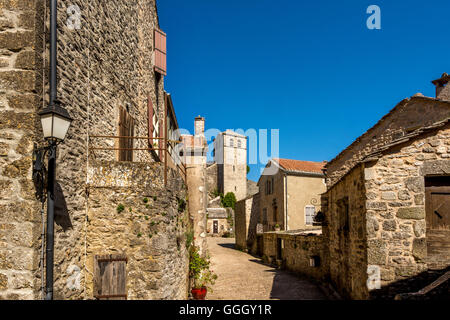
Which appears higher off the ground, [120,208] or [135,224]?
[120,208]

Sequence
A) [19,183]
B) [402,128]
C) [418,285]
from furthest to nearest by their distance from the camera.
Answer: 1. [402,128]
2. [418,285]
3. [19,183]

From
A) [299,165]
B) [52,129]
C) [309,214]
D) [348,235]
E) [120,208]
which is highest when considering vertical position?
[299,165]

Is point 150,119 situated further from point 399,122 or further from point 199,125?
point 399,122

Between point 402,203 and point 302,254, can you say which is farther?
point 302,254

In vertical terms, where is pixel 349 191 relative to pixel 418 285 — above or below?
above

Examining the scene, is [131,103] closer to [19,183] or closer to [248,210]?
[19,183]

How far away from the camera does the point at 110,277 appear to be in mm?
6324

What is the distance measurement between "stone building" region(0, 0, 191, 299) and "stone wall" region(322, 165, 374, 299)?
4174mm

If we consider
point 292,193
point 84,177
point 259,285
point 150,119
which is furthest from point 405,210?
point 292,193

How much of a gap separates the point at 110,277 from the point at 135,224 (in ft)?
3.48

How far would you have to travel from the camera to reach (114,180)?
6.61 m

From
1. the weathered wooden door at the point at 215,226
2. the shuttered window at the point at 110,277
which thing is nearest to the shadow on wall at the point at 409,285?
the shuttered window at the point at 110,277
